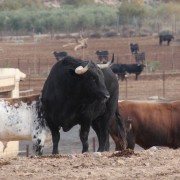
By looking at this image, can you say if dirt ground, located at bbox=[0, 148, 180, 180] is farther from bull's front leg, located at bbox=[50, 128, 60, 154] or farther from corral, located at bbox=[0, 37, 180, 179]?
bull's front leg, located at bbox=[50, 128, 60, 154]

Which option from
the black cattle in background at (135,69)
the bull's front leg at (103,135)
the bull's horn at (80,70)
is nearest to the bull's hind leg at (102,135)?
the bull's front leg at (103,135)

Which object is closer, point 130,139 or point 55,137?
point 55,137

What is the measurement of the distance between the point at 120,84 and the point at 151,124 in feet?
85.3

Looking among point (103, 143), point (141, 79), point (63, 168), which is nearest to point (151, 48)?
point (141, 79)

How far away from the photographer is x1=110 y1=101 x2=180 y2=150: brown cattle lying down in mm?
18344

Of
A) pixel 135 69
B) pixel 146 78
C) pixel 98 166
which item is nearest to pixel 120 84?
pixel 135 69

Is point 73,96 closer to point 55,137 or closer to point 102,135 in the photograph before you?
point 55,137

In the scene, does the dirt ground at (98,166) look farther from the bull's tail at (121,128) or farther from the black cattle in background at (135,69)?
the black cattle in background at (135,69)

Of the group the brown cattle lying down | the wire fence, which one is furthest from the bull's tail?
the wire fence

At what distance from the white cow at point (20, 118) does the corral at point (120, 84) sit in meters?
3.98

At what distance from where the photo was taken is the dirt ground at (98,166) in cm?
1034

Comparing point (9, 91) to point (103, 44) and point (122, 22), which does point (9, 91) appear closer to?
point (103, 44)

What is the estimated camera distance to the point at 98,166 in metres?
11.1

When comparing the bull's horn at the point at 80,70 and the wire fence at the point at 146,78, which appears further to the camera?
the wire fence at the point at 146,78
